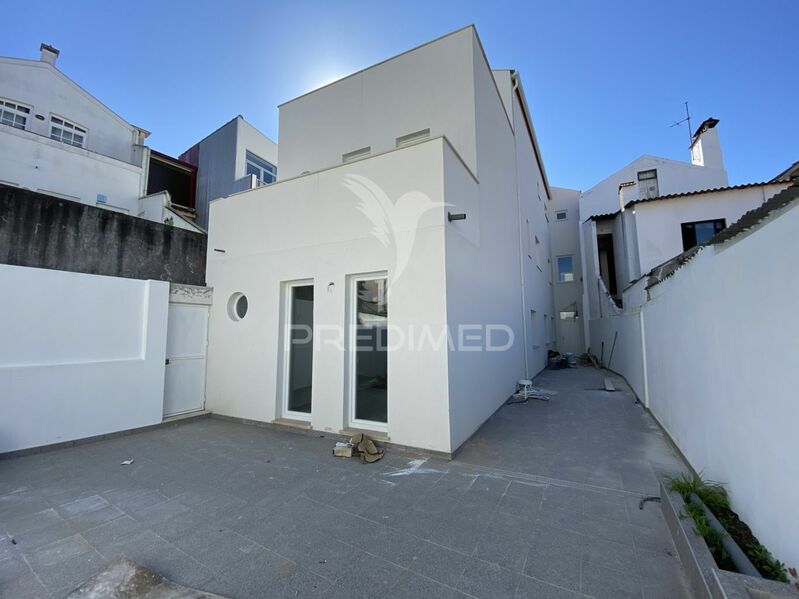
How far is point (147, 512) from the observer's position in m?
3.11

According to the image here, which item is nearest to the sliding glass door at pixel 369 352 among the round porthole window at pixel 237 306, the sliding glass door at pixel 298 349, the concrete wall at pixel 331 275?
the concrete wall at pixel 331 275

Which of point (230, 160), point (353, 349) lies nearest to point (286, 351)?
point (353, 349)

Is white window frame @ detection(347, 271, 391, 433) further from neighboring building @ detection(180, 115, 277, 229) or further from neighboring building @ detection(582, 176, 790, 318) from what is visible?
neighboring building @ detection(180, 115, 277, 229)

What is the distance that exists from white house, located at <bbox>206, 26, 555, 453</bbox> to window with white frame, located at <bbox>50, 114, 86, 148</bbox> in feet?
30.2

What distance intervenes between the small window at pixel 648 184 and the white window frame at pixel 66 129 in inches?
858

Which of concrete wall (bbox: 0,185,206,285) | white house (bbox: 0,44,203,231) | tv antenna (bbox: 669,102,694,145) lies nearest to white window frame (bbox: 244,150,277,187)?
white house (bbox: 0,44,203,231)

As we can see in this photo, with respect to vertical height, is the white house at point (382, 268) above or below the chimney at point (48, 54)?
below

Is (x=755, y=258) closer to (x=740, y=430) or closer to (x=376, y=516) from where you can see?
(x=740, y=430)

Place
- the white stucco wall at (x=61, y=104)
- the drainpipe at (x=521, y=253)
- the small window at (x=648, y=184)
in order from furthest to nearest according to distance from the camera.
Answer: the small window at (x=648, y=184)
the white stucco wall at (x=61, y=104)
the drainpipe at (x=521, y=253)

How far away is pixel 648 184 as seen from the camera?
15086 millimetres

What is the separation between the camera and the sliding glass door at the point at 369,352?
496 cm

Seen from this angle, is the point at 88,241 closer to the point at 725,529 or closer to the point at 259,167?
the point at 725,529

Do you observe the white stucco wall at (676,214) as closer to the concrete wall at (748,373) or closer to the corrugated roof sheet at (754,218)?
the concrete wall at (748,373)

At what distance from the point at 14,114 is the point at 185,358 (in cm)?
1079
